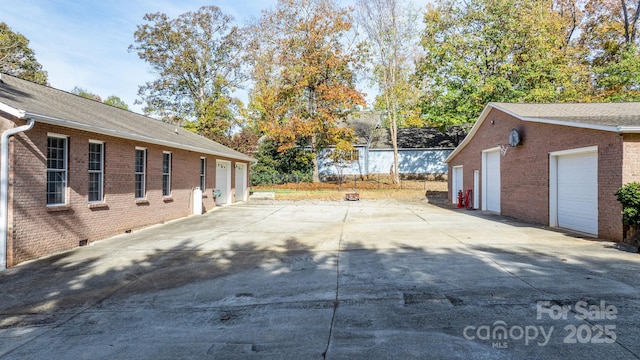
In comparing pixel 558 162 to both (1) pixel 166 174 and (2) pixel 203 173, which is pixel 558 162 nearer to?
(1) pixel 166 174

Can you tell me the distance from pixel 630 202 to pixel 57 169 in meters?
13.8

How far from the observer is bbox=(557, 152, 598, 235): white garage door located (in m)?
9.80

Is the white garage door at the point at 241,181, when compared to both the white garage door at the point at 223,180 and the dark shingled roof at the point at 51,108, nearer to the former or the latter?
the white garage door at the point at 223,180

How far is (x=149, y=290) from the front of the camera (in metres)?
6.02

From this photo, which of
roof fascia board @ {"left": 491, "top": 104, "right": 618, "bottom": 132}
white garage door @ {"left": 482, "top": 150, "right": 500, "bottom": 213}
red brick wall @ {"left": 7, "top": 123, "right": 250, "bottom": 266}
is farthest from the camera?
white garage door @ {"left": 482, "top": 150, "right": 500, "bottom": 213}

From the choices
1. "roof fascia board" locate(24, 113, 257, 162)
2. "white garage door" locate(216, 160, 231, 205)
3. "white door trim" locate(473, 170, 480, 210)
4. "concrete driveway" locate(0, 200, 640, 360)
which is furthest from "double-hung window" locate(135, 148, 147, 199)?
"white door trim" locate(473, 170, 480, 210)

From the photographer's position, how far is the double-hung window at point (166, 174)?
550 inches

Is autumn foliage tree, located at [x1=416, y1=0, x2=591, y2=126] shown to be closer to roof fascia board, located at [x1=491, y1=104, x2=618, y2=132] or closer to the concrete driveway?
roof fascia board, located at [x1=491, y1=104, x2=618, y2=132]

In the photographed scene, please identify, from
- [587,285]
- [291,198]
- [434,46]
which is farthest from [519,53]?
[587,285]

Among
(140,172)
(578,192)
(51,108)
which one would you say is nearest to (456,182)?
(578,192)

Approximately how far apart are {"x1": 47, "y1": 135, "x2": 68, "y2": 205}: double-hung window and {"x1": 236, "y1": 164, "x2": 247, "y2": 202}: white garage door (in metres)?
13.7

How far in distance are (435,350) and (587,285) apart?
345cm

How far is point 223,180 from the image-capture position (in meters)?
20.6

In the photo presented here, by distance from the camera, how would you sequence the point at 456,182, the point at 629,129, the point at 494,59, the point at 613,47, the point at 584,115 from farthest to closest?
the point at 613,47, the point at 494,59, the point at 456,182, the point at 584,115, the point at 629,129
